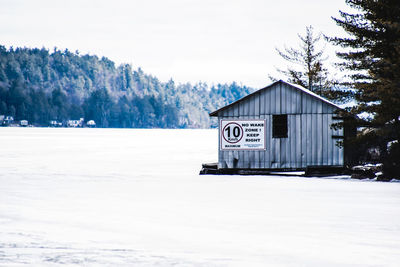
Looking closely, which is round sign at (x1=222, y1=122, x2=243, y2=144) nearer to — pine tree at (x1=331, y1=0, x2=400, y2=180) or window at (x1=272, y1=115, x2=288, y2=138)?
window at (x1=272, y1=115, x2=288, y2=138)

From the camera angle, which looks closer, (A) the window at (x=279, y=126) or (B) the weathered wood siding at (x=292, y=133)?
(B) the weathered wood siding at (x=292, y=133)

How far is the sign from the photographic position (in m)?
26.1

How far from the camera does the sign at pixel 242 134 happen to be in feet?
85.6

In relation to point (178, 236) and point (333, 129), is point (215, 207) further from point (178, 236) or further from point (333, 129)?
point (333, 129)

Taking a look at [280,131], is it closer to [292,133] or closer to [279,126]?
[279,126]

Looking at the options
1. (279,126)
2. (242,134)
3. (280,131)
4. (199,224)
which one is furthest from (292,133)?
(199,224)

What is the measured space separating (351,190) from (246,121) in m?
7.75

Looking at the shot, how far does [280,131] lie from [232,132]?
87.6 inches

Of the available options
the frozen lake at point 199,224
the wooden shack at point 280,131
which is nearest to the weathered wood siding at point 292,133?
the wooden shack at point 280,131

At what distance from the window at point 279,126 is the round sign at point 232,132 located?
60.3 inches

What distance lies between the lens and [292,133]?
84.0ft

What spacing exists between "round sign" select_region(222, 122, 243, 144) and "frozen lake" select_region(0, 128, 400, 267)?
485cm

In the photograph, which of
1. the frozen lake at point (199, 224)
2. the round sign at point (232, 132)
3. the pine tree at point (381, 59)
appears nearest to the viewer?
the frozen lake at point (199, 224)

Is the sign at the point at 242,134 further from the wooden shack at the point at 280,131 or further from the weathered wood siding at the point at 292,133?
the weathered wood siding at the point at 292,133
